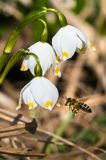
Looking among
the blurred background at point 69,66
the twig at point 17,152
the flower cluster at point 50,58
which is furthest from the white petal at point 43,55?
the blurred background at point 69,66

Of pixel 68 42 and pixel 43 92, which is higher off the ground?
pixel 68 42

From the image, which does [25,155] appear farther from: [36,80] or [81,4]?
[81,4]

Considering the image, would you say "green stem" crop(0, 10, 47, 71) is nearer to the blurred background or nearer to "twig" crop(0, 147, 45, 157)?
"twig" crop(0, 147, 45, 157)

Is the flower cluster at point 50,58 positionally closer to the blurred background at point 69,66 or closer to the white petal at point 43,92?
the white petal at point 43,92

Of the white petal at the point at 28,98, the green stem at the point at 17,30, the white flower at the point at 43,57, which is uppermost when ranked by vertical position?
the green stem at the point at 17,30

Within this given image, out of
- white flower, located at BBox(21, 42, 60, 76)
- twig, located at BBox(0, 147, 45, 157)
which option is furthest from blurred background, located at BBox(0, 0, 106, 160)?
white flower, located at BBox(21, 42, 60, 76)

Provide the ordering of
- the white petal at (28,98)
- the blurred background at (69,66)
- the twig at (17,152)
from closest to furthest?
the white petal at (28,98), the twig at (17,152), the blurred background at (69,66)

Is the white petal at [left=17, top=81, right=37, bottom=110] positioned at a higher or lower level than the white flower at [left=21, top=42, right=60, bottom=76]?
lower

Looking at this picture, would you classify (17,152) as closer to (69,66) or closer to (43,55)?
(43,55)

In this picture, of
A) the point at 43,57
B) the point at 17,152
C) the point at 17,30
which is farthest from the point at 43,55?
the point at 17,152
